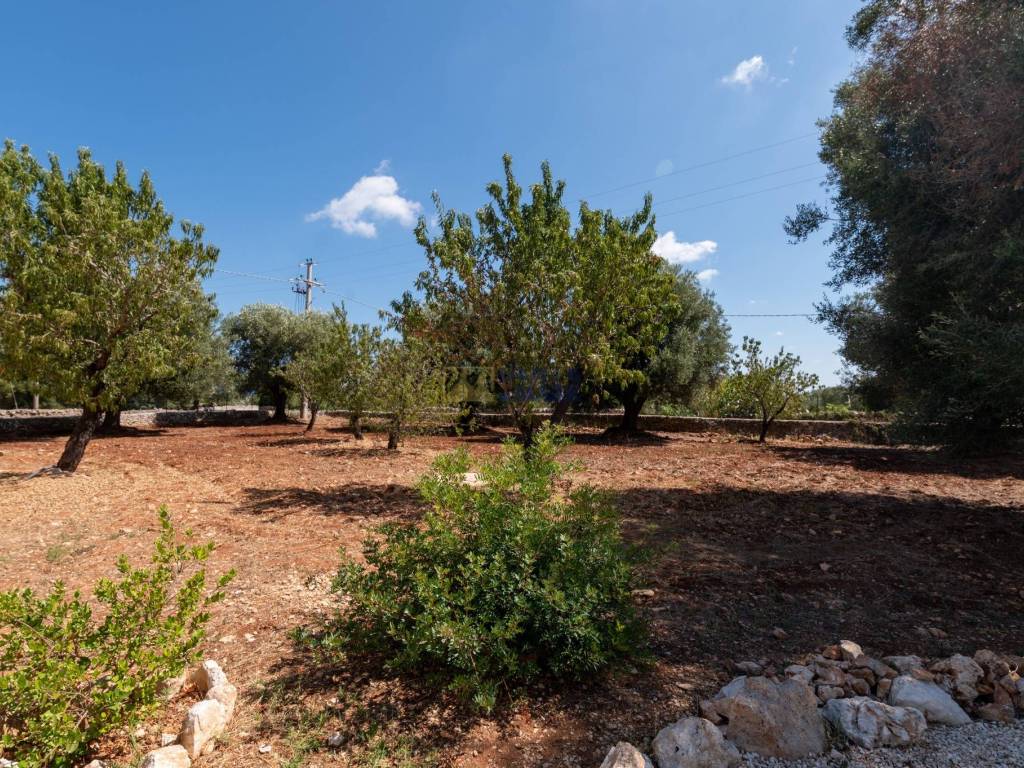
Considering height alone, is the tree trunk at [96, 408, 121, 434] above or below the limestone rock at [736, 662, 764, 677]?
above

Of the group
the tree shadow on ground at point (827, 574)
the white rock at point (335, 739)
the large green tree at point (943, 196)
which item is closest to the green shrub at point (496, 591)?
the white rock at point (335, 739)

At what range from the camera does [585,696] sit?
310 cm

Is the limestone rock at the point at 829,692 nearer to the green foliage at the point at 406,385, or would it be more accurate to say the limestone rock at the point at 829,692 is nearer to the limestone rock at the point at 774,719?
the limestone rock at the point at 774,719

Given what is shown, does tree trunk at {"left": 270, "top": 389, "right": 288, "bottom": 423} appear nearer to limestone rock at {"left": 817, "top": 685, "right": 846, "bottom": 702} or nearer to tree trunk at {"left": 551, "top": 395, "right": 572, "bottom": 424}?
tree trunk at {"left": 551, "top": 395, "right": 572, "bottom": 424}

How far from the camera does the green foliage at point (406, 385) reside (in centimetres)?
1485

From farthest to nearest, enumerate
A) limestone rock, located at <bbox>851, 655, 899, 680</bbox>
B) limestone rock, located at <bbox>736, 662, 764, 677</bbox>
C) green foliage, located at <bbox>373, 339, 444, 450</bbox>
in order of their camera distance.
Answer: green foliage, located at <bbox>373, 339, 444, 450</bbox> < limestone rock, located at <bbox>736, 662, 764, 677</bbox> < limestone rock, located at <bbox>851, 655, 899, 680</bbox>

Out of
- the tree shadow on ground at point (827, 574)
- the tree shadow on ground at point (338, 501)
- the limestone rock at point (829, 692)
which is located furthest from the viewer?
the tree shadow on ground at point (338, 501)

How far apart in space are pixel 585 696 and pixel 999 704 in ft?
7.80

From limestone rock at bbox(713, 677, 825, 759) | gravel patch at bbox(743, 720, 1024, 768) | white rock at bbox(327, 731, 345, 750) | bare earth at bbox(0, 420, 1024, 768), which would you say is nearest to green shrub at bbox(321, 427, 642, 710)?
bare earth at bbox(0, 420, 1024, 768)

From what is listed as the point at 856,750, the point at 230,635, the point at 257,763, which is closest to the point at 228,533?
the point at 230,635

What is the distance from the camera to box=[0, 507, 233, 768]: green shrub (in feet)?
7.52

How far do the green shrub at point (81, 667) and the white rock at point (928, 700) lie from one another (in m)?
3.84

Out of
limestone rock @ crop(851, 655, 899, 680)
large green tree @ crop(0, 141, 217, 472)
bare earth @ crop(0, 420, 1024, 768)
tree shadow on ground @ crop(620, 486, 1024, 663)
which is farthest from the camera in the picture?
large green tree @ crop(0, 141, 217, 472)

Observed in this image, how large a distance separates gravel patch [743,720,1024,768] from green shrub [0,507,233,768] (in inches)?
120
